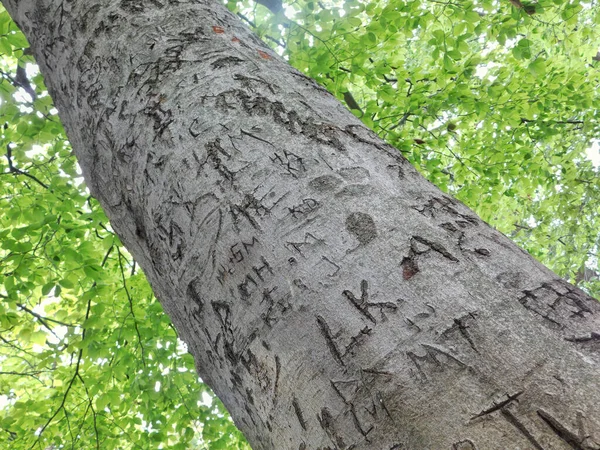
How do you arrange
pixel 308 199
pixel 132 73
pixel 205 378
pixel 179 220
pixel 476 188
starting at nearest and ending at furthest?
1. pixel 308 199
2. pixel 179 220
3. pixel 205 378
4. pixel 132 73
5. pixel 476 188

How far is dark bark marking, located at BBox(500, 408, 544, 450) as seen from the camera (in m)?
0.55

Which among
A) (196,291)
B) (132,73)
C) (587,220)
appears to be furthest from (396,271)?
(587,220)

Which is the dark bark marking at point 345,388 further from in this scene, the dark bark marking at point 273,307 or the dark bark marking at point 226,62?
the dark bark marking at point 226,62

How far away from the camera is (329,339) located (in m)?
0.72

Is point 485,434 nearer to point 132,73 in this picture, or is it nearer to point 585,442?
point 585,442

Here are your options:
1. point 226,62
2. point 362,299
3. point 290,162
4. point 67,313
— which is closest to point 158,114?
point 226,62

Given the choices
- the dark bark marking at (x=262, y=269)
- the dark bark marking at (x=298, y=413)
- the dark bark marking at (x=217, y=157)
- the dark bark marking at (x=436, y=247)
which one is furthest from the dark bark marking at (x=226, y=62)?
the dark bark marking at (x=298, y=413)

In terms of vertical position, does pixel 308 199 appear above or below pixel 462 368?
above

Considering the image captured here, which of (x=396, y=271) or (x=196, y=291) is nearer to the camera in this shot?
(x=396, y=271)

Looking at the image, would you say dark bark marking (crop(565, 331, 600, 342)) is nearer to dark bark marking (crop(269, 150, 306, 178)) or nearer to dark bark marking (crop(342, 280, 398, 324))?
dark bark marking (crop(342, 280, 398, 324))

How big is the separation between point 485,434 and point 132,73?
3.87ft

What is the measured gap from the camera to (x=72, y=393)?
5.37 meters

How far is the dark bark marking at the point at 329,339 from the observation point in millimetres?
702

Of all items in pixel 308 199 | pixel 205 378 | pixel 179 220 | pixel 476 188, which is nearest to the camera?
pixel 308 199
